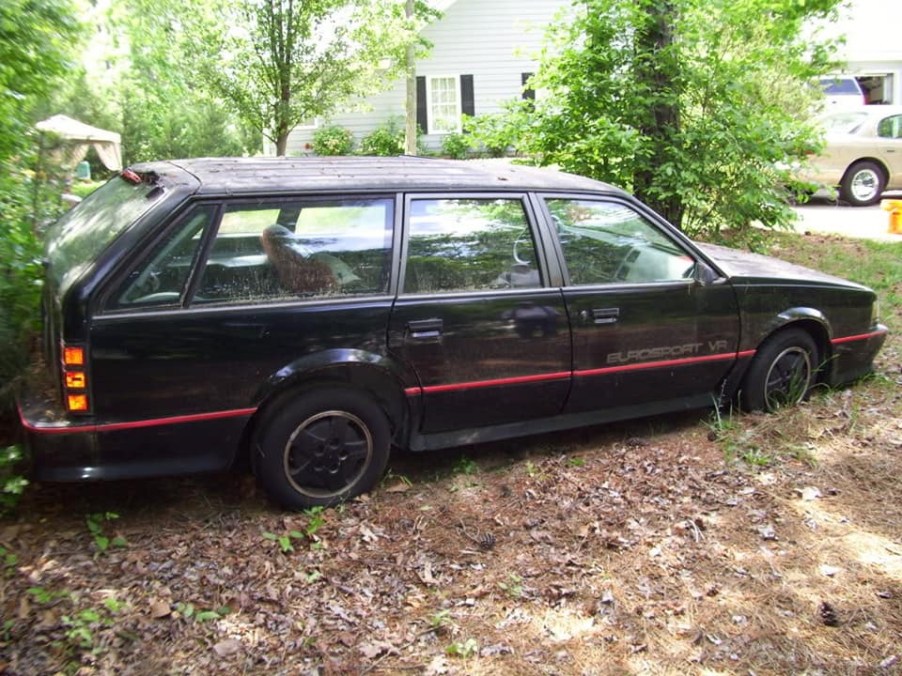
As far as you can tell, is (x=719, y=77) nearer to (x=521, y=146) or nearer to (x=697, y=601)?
(x=521, y=146)

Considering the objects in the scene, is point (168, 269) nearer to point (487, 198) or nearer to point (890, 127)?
point (487, 198)

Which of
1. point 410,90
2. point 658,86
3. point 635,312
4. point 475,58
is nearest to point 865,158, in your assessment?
point 658,86

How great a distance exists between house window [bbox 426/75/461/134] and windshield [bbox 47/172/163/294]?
58.0 feet

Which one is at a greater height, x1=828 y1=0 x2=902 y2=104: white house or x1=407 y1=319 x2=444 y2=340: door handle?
x1=828 y1=0 x2=902 y2=104: white house

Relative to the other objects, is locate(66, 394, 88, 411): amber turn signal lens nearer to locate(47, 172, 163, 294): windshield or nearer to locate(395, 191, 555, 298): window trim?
locate(47, 172, 163, 294): windshield

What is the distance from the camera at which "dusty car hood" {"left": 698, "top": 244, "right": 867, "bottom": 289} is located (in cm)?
464

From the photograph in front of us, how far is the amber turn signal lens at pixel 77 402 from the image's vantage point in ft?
10.2

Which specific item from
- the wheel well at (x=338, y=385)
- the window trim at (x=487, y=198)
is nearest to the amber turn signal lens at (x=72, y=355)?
the wheel well at (x=338, y=385)

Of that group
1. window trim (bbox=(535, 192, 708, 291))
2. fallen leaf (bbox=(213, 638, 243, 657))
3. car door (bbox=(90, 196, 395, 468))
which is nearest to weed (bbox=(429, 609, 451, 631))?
fallen leaf (bbox=(213, 638, 243, 657))

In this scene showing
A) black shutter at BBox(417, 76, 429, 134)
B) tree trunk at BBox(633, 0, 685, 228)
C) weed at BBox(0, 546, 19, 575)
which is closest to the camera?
weed at BBox(0, 546, 19, 575)

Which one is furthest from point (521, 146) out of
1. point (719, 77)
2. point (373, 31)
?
point (373, 31)

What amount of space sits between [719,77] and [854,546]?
17.1 ft

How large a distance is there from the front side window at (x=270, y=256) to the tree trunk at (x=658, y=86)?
4.40 metres

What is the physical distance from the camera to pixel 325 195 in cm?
365
